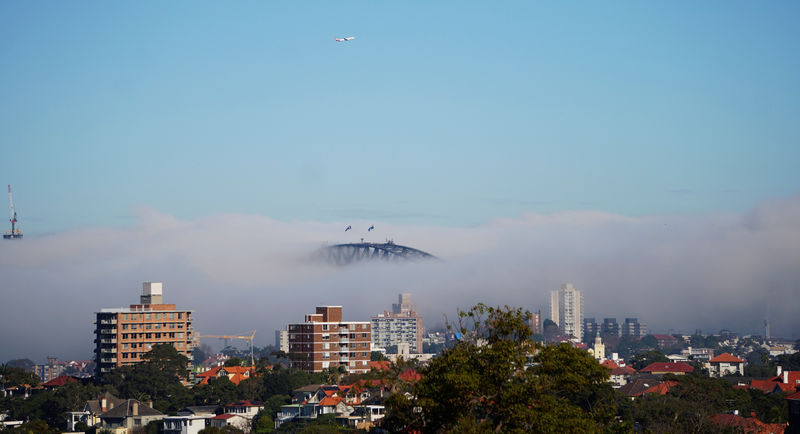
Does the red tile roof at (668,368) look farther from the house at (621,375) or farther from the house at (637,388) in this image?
the house at (637,388)

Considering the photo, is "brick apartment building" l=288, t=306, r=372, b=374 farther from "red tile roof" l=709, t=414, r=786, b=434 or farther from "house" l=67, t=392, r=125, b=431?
"red tile roof" l=709, t=414, r=786, b=434

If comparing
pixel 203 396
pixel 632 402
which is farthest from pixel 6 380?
pixel 632 402

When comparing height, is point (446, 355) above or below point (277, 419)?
above

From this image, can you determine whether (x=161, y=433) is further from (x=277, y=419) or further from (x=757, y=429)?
(x=757, y=429)

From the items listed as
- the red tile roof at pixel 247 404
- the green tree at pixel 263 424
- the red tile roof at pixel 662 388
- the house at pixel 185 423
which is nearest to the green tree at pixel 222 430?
the green tree at pixel 263 424

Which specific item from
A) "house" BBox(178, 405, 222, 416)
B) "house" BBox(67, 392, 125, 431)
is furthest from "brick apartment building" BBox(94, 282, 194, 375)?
"house" BBox(178, 405, 222, 416)

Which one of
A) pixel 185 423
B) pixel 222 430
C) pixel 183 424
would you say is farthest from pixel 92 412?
pixel 222 430

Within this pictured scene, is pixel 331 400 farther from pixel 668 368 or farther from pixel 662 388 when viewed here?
pixel 668 368
